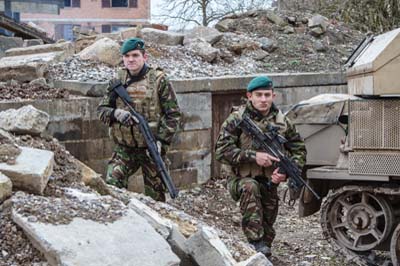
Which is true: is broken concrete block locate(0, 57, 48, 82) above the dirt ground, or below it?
above

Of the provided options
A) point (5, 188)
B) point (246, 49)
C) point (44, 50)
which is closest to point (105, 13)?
point (246, 49)

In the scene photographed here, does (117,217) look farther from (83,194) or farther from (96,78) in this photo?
(96,78)

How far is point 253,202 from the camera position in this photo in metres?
6.04

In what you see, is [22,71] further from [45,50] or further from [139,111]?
[139,111]

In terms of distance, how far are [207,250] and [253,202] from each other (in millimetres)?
2027

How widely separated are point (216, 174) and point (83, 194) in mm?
5119

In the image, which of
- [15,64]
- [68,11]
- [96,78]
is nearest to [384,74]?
[96,78]

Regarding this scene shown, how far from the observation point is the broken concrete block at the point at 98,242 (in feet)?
11.5

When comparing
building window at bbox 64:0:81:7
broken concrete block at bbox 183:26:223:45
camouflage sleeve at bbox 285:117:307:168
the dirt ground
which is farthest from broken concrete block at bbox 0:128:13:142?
building window at bbox 64:0:81:7

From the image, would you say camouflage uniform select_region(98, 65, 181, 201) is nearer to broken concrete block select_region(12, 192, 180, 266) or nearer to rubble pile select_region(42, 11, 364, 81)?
rubble pile select_region(42, 11, 364, 81)

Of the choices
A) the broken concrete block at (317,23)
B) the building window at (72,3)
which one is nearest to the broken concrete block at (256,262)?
the broken concrete block at (317,23)

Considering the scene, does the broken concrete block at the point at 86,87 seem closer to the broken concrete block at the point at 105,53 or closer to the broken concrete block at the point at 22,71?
the broken concrete block at the point at 22,71

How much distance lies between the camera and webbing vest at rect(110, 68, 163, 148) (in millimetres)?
6379

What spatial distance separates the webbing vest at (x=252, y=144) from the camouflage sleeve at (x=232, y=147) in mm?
51
